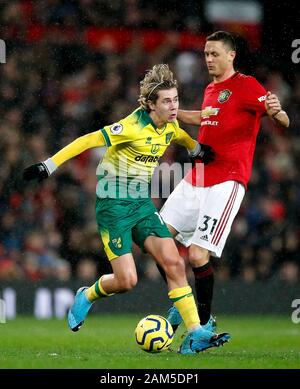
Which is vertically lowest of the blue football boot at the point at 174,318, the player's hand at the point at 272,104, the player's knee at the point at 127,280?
the blue football boot at the point at 174,318

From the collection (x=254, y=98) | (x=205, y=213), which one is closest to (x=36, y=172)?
(x=205, y=213)

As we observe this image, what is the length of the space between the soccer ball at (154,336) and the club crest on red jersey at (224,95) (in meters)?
2.01

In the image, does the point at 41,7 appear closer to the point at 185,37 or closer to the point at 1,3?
the point at 1,3

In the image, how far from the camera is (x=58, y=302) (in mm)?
12367

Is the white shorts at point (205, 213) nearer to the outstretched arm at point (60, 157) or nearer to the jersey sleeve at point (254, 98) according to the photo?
the jersey sleeve at point (254, 98)

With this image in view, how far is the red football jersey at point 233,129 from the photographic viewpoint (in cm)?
815

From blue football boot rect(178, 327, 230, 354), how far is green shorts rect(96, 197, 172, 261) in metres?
0.79

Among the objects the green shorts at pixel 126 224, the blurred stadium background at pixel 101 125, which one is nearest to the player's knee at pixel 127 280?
the green shorts at pixel 126 224

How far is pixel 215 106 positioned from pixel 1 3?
7088 millimetres

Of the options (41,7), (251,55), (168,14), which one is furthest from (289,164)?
(41,7)

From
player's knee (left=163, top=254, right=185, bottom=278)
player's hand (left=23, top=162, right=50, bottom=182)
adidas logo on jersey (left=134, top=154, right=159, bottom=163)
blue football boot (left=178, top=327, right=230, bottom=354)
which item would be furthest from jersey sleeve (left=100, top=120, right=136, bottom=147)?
blue football boot (left=178, top=327, right=230, bottom=354)

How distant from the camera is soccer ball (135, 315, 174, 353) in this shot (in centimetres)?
729

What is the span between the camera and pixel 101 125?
547 inches

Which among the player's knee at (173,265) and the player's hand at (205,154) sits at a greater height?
the player's hand at (205,154)
